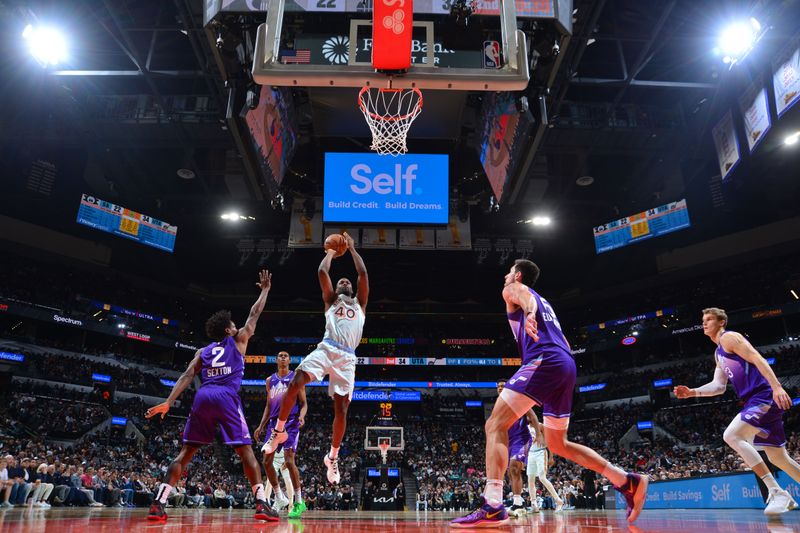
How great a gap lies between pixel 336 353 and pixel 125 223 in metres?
21.5

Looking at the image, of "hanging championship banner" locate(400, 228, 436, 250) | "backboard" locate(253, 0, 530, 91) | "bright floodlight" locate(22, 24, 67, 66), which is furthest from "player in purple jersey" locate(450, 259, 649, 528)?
"hanging championship banner" locate(400, 228, 436, 250)

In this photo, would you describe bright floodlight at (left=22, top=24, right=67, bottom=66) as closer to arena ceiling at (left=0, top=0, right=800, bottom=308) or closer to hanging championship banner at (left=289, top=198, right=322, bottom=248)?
arena ceiling at (left=0, top=0, right=800, bottom=308)

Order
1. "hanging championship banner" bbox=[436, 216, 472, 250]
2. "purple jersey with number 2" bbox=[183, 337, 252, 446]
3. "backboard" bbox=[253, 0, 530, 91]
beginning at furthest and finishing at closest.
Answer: "hanging championship banner" bbox=[436, 216, 472, 250] < "backboard" bbox=[253, 0, 530, 91] < "purple jersey with number 2" bbox=[183, 337, 252, 446]

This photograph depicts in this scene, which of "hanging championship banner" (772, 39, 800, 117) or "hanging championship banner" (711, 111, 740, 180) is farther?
"hanging championship banner" (711, 111, 740, 180)

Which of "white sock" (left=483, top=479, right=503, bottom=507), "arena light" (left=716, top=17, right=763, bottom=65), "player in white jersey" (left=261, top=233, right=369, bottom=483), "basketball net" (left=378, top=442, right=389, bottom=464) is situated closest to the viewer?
"white sock" (left=483, top=479, right=503, bottom=507)

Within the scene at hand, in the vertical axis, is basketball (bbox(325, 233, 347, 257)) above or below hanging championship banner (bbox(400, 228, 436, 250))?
below

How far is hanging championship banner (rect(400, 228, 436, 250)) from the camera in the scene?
21052mm

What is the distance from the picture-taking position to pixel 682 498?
41.3 feet

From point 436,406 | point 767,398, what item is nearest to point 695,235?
point 436,406

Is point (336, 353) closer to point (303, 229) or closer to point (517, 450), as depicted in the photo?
point (517, 450)

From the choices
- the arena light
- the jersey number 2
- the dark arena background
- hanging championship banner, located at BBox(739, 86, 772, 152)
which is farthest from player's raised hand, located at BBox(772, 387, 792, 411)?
the arena light

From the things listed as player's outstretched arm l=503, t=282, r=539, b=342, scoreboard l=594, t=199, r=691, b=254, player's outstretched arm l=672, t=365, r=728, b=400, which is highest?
scoreboard l=594, t=199, r=691, b=254

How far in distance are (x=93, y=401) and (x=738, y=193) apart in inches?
1296

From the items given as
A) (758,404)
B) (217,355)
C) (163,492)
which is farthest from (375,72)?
(758,404)
